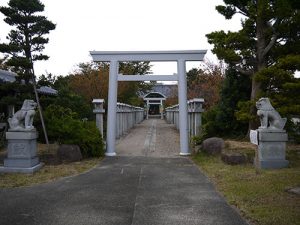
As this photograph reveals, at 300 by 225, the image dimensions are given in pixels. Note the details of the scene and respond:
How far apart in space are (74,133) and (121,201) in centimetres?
586

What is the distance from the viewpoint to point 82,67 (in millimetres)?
31453

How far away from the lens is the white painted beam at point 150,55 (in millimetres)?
13195

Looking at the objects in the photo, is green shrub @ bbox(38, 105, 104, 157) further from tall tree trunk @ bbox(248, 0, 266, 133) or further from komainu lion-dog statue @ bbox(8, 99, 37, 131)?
tall tree trunk @ bbox(248, 0, 266, 133)

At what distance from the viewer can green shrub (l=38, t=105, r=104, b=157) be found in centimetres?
1204

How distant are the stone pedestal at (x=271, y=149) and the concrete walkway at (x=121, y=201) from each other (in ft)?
5.46

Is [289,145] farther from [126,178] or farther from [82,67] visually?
[82,67]

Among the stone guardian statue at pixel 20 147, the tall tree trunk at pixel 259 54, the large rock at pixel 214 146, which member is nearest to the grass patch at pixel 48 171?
the stone guardian statue at pixel 20 147

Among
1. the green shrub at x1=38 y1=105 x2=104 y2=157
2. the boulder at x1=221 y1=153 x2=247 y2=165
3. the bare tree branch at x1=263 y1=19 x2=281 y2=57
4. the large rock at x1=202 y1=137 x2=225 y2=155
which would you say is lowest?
the boulder at x1=221 y1=153 x2=247 y2=165

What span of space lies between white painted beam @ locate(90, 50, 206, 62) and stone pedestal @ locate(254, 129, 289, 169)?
14.6 feet

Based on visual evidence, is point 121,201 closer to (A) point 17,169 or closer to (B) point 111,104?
(A) point 17,169

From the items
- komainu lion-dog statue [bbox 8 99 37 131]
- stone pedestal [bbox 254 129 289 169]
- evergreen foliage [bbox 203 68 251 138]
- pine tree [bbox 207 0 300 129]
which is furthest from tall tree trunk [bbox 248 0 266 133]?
komainu lion-dog statue [bbox 8 99 37 131]

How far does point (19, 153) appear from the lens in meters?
9.67

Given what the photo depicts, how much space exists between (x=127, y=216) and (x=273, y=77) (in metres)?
8.57

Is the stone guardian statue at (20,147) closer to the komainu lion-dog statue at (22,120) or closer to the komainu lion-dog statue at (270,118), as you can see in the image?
the komainu lion-dog statue at (22,120)
